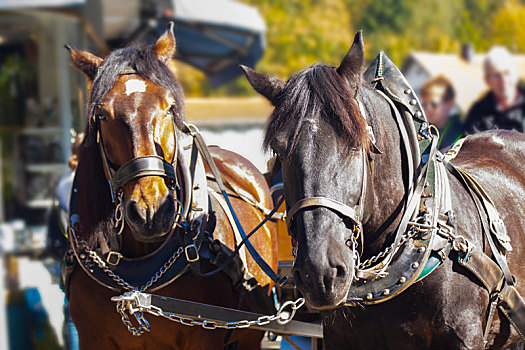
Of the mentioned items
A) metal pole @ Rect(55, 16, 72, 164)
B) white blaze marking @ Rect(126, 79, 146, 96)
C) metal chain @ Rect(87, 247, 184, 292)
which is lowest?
metal pole @ Rect(55, 16, 72, 164)

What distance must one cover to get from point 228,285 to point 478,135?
4.78ft

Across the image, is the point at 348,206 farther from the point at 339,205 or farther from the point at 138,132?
the point at 138,132

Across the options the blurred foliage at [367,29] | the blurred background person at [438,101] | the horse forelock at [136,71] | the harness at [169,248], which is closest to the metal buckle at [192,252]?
the harness at [169,248]

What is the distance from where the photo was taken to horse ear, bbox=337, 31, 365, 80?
2.32m

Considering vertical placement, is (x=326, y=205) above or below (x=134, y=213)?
above

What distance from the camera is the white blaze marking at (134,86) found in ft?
8.82

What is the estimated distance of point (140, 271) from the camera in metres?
2.80

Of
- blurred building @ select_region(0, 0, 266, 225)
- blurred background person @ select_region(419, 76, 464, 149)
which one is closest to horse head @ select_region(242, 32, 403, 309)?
blurred background person @ select_region(419, 76, 464, 149)

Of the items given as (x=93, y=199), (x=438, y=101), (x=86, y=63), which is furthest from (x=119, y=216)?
(x=438, y=101)

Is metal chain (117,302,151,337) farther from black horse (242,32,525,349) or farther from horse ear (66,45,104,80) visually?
horse ear (66,45,104,80)

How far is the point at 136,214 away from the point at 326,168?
747 mm

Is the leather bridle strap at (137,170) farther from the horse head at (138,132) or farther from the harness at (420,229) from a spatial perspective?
the harness at (420,229)

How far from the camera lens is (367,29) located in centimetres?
1376

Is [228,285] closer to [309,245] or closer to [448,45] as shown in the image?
[309,245]
